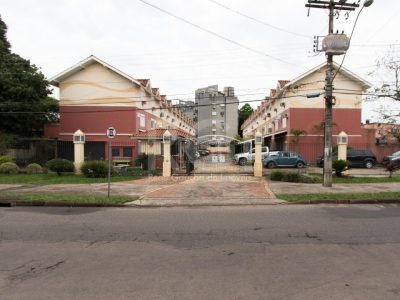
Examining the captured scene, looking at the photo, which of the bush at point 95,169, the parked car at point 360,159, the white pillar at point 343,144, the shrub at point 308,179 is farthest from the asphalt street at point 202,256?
the parked car at point 360,159

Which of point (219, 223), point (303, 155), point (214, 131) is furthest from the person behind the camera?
point (214, 131)

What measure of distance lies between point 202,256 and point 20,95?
2794 centimetres

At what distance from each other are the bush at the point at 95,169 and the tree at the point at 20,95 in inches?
448

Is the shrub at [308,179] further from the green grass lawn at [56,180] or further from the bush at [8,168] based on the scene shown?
the bush at [8,168]

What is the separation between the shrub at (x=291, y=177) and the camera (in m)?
19.1

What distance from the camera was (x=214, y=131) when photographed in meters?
90.3

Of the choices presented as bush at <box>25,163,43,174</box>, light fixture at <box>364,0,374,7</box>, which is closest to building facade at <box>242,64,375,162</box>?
bush at <box>25,163,43,174</box>

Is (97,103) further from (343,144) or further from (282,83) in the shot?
(343,144)

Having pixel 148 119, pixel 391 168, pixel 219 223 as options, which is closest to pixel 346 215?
pixel 219 223

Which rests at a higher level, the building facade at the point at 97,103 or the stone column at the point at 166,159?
the building facade at the point at 97,103

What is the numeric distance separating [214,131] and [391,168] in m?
70.0

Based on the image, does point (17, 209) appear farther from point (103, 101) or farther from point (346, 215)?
point (103, 101)

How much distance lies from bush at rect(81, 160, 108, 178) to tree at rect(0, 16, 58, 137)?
37.3 ft

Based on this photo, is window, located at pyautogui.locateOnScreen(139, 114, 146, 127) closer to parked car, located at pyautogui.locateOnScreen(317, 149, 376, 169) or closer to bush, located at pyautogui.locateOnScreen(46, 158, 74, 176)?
bush, located at pyautogui.locateOnScreen(46, 158, 74, 176)
